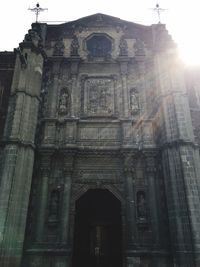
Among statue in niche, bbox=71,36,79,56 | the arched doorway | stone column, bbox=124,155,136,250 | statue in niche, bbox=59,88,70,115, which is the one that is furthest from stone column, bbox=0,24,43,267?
stone column, bbox=124,155,136,250

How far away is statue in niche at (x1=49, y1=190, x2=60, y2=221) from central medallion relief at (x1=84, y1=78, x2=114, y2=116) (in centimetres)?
427

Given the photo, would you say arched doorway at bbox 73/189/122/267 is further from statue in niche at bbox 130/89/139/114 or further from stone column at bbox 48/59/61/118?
stone column at bbox 48/59/61/118

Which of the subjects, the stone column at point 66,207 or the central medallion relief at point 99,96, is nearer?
the stone column at point 66,207

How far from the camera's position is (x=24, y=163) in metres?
11.4

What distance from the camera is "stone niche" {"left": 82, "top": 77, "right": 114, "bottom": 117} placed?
1363cm

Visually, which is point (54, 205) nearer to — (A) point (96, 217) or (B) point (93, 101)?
(A) point (96, 217)

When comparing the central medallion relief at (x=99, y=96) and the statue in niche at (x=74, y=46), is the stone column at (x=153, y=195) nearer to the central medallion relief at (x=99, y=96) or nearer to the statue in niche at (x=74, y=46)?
the central medallion relief at (x=99, y=96)

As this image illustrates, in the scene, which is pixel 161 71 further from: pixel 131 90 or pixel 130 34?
pixel 130 34

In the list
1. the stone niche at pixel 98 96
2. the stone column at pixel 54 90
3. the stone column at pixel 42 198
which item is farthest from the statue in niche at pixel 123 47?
the stone column at pixel 42 198

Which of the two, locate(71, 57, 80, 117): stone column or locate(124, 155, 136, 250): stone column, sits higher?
locate(71, 57, 80, 117): stone column

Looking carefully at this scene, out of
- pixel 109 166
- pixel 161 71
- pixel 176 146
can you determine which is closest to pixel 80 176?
pixel 109 166

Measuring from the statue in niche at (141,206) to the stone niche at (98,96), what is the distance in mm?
4255

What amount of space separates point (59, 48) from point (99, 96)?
3.83 meters

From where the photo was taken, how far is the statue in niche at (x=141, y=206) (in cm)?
1141
